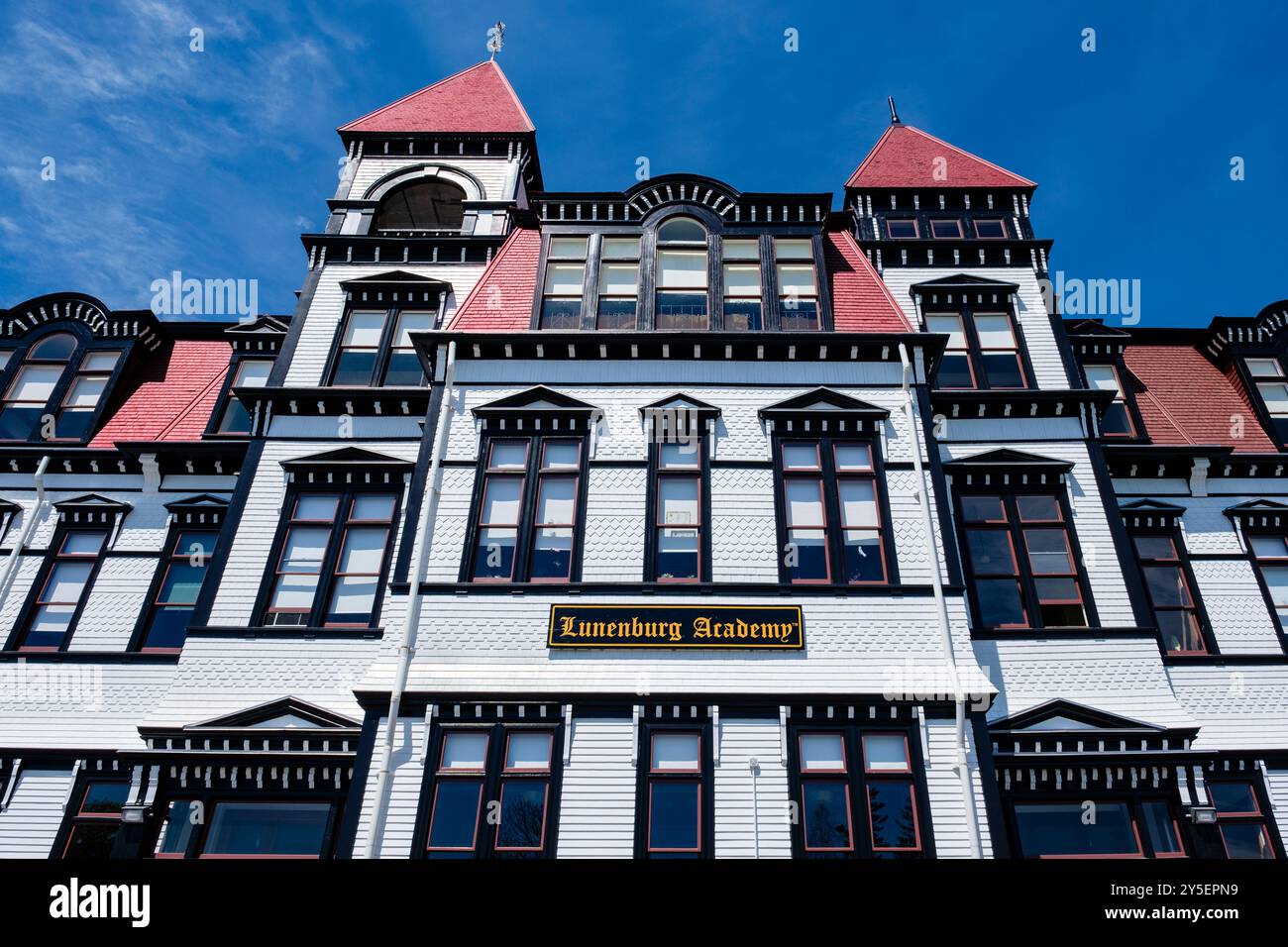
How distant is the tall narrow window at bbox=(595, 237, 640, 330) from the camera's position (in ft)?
57.2

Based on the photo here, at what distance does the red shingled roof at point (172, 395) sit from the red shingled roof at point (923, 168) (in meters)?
15.8

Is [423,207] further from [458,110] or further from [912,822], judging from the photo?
[912,822]

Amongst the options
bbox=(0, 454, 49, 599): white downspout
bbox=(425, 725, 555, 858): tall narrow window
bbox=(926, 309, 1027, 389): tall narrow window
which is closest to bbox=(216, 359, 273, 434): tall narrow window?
bbox=(0, 454, 49, 599): white downspout

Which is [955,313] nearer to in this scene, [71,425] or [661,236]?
[661,236]

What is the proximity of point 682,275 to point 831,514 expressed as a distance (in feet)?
20.0

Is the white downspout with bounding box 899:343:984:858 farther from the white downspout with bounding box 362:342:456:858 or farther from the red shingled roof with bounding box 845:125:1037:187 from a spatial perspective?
the white downspout with bounding box 362:342:456:858

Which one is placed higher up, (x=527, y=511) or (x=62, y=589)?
(x=527, y=511)

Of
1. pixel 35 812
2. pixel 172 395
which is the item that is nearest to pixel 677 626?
pixel 35 812

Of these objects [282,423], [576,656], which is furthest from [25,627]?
[576,656]

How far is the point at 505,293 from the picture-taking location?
17797 millimetres

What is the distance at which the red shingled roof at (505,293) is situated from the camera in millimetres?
17078
